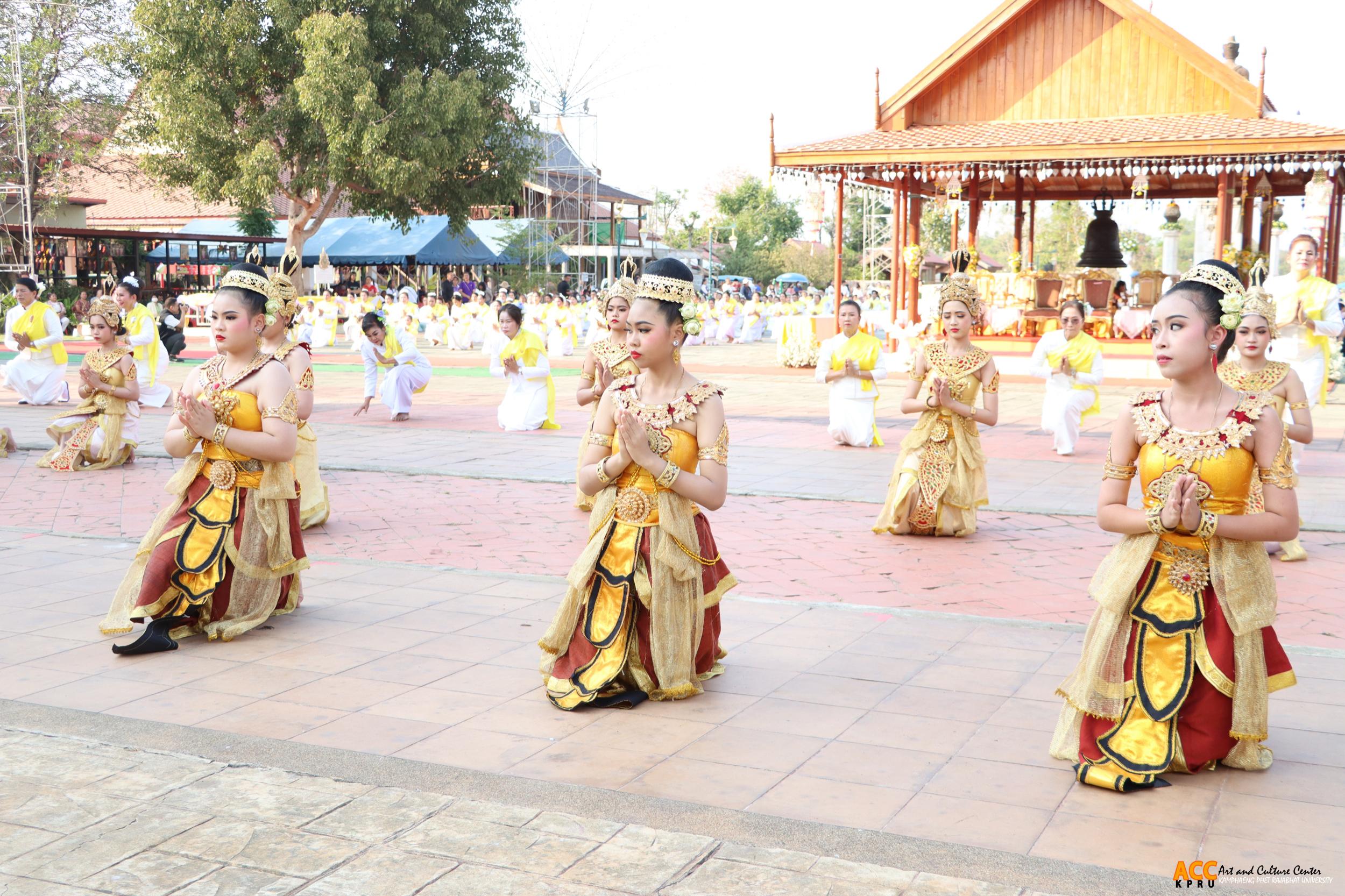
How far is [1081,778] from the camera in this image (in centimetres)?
371

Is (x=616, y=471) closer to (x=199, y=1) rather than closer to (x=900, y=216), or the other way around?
(x=900, y=216)

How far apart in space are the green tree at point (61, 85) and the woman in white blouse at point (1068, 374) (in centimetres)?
2575

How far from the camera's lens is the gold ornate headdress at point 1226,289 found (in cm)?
353

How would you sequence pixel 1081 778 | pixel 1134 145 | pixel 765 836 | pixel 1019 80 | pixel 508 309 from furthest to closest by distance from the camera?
1. pixel 1019 80
2. pixel 1134 145
3. pixel 508 309
4. pixel 1081 778
5. pixel 765 836

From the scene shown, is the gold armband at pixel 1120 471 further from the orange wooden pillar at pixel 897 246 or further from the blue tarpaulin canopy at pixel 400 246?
the blue tarpaulin canopy at pixel 400 246

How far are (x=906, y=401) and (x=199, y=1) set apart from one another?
2800 cm

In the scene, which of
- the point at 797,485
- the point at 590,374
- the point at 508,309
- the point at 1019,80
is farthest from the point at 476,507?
the point at 1019,80

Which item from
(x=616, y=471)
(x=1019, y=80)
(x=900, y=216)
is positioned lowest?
(x=616, y=471)

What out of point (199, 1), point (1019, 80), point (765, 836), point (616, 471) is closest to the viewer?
point (765, 836)

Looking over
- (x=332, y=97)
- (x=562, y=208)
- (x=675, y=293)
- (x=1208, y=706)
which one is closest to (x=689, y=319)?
(x=675, y=293)

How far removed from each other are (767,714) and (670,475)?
93 centimetres

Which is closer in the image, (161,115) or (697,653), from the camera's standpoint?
(697,653)

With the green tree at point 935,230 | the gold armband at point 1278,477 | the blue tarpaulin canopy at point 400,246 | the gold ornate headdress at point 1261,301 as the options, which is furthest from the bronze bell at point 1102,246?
the green tree at point 935,230

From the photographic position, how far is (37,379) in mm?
15484
